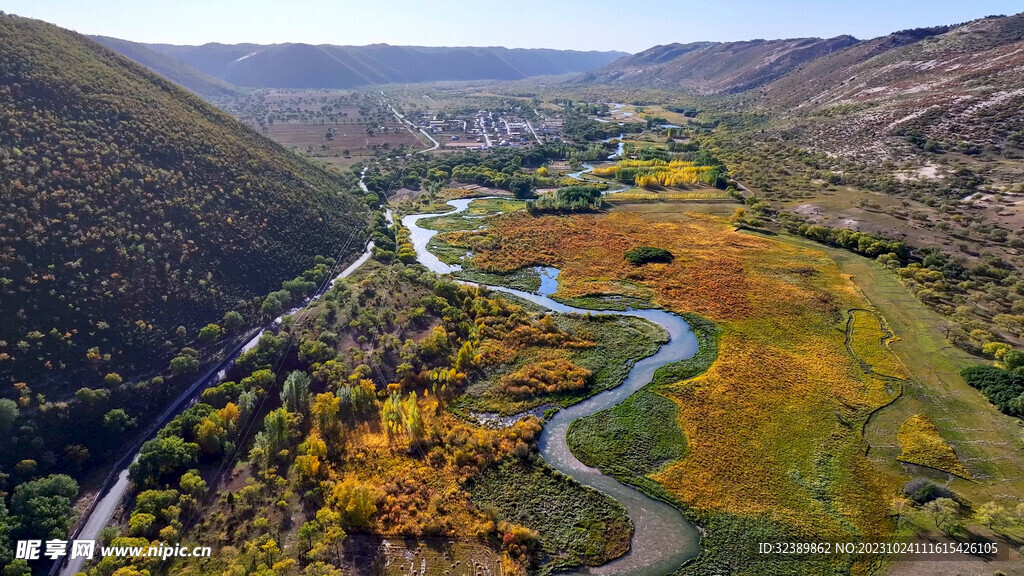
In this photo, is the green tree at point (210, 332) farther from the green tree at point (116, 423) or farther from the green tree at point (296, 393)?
the green tree at point (296, 393)

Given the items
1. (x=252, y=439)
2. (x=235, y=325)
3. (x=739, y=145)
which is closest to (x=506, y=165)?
(x=739, y=145)

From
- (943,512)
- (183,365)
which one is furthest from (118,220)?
(943,512)

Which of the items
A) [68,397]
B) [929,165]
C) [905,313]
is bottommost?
[68,397]

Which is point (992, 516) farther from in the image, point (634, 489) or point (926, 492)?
point (634, 489)

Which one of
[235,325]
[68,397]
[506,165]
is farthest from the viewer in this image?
[506,165]

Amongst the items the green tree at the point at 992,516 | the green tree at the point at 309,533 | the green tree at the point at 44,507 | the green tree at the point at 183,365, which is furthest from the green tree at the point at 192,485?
the green tree at the point at 992,516

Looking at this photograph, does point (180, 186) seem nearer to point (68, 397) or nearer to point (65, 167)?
point (65, 167)
